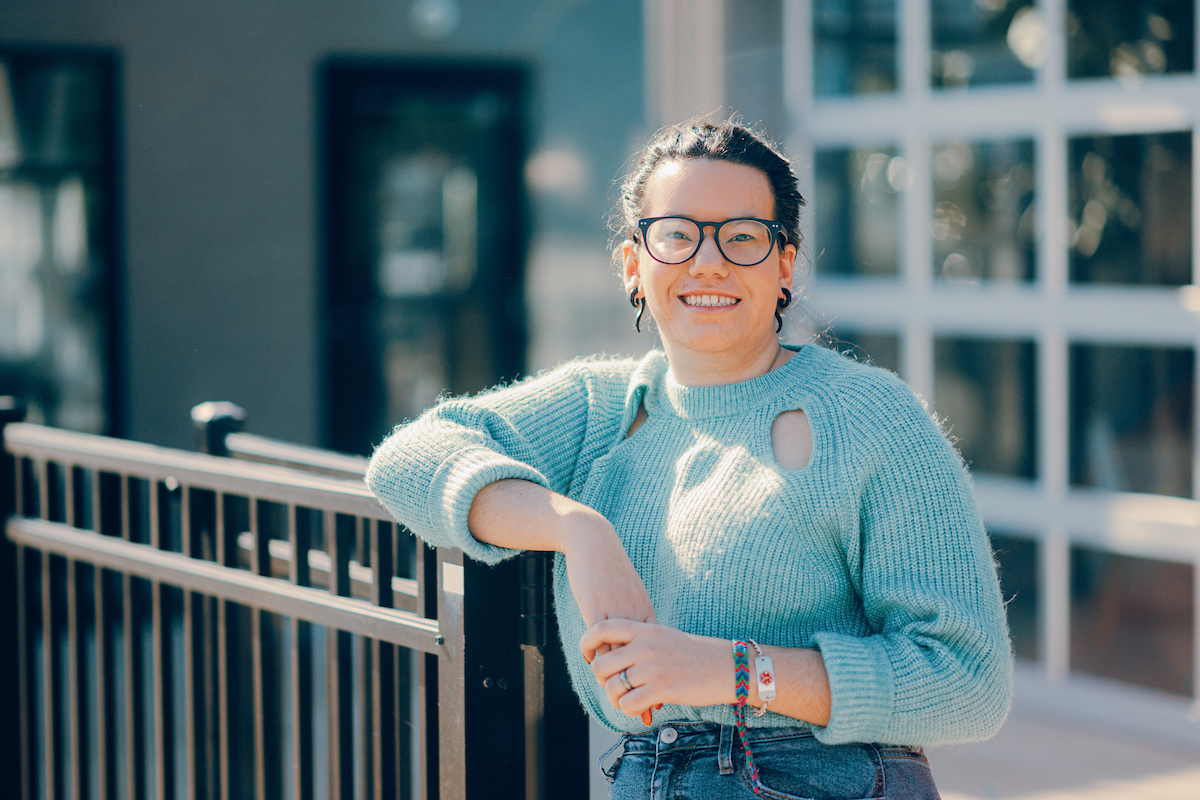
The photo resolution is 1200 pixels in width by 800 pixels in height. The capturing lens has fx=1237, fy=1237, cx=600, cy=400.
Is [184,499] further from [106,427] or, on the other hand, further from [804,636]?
[106,427]

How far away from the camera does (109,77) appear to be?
5.25 metres

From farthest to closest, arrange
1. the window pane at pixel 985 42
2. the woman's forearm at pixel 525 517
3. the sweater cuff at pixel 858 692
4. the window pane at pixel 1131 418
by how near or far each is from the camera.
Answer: the window pane at pixel 985 42 < the window pane at pixel 1131 418 < the woman's forearm at pixel 525 517 < the sweater cuff at pixel 858 692

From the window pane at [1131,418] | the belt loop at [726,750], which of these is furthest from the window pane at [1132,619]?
the belt loop at [726,750]

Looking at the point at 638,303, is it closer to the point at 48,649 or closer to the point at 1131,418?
the point at 48,649

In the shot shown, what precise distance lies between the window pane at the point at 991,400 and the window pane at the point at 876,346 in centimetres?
17

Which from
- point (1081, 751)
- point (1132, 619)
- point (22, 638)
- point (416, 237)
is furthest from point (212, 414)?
point (416, 237)

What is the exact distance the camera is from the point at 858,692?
4.83 ft

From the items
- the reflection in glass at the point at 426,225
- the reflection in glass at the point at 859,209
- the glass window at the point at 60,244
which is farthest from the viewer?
the reflection in glass at the point at 426,225

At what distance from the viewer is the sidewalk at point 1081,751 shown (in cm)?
353

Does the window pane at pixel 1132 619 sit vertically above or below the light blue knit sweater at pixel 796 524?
below

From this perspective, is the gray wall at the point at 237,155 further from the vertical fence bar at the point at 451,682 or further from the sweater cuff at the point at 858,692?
the sweater cuff at the point at 858,692

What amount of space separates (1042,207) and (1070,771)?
1874mm

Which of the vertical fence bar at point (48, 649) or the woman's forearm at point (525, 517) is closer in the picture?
the woman's forearm at point (525, 517)

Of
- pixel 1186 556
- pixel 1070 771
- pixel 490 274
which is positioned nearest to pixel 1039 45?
pixel 1186 556
